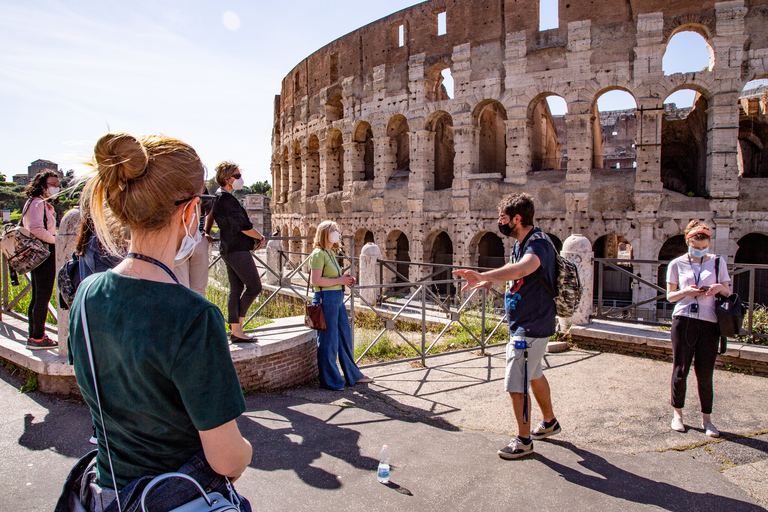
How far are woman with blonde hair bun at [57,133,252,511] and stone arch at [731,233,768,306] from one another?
17.4m

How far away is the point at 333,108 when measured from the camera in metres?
21.3

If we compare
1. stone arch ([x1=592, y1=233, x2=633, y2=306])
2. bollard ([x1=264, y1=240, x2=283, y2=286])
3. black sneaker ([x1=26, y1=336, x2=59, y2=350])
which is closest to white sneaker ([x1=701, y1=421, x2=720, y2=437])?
black sneaker ([x1=26, y1=336, x2=59, y2=350])

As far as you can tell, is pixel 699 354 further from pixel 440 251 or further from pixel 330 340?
pixel 440 251

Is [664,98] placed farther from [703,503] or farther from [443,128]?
[703,503]

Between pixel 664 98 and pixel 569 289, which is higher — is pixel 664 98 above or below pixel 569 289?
above

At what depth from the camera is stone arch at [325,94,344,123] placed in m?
21.1

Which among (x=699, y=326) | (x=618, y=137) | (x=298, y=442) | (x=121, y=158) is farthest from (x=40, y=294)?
(x=618, y=137)

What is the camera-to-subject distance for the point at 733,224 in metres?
12.9

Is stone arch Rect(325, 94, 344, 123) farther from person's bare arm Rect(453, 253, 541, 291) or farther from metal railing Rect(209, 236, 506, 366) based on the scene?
person's bare arm Rect(453, 253, 541, 291)

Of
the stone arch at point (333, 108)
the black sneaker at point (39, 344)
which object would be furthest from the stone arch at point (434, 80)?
the black sneaker at point (39, 344)

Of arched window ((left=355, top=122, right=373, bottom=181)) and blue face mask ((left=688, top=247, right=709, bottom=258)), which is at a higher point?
arched window ((left=355, top=122, right=373, bottom=181))

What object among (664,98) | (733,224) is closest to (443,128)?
(664,98)

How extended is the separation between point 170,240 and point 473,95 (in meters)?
16.0

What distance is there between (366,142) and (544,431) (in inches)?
712
